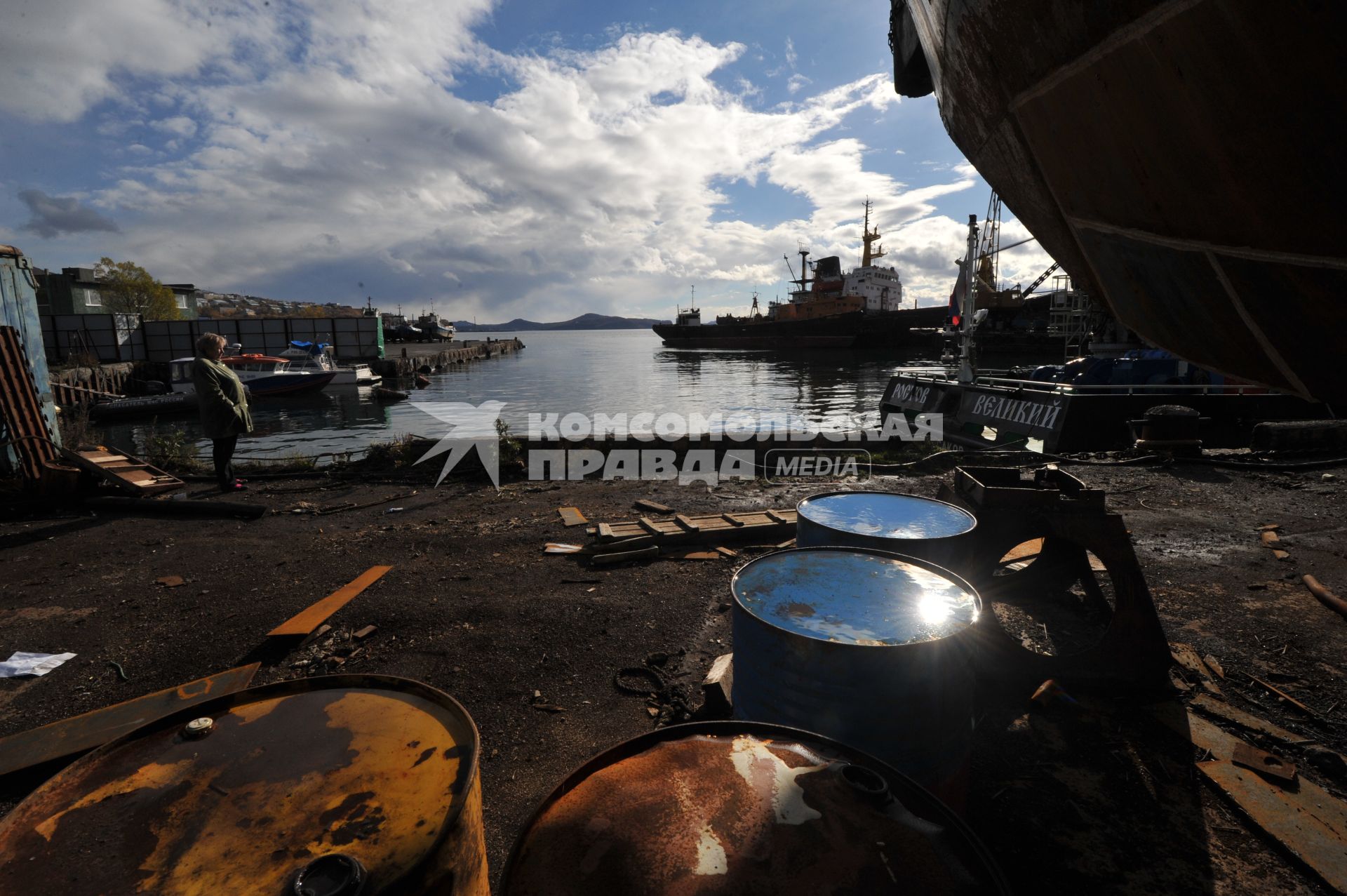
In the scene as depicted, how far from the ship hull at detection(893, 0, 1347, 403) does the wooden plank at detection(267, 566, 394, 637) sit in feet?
16.4

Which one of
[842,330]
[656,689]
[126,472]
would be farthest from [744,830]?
[842,330]

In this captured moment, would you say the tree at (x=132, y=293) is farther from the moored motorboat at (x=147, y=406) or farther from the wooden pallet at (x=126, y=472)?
the wooden pallet at (x=126, y=472)

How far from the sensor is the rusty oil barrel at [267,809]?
1.12 meters

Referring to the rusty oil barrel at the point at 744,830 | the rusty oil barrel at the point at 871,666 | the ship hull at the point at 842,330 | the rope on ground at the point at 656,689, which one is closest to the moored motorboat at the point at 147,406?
the rope on ground at the point at 656,689

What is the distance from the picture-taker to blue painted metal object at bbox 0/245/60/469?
732 cm

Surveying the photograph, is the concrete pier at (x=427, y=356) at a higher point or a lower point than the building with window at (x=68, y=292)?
lower

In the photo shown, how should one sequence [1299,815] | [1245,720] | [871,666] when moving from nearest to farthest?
[871,666], [1299,815], [1245,720]

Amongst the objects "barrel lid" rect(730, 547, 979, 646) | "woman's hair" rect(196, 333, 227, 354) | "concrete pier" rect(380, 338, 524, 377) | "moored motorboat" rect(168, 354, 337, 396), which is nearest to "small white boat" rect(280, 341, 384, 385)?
"moored motorboat" rect(168, 354, 337, 396)

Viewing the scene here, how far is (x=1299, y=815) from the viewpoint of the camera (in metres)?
2.56

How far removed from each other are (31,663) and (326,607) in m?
1.70

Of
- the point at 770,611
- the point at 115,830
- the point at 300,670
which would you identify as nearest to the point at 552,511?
the point at 300,670

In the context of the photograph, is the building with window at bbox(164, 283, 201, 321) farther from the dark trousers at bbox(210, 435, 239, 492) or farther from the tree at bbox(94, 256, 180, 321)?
the dark trousers at bbox(210, 435, 239, 492)

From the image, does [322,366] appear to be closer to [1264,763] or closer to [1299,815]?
[1264,763]

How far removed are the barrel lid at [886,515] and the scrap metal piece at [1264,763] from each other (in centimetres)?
162
